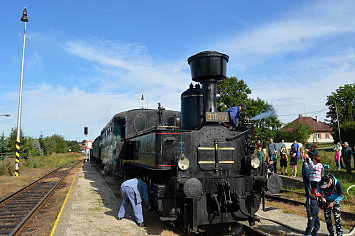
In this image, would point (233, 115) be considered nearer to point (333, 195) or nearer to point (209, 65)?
point (209, 65)

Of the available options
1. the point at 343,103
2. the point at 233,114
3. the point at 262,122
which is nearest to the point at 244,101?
the point at 262,122

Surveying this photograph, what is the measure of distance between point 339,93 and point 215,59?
4550 centimetres

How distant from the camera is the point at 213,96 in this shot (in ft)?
20.0

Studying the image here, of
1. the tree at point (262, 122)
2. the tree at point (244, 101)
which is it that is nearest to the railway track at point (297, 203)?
the tree at point (244, 101)

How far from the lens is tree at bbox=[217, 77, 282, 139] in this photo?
104ft

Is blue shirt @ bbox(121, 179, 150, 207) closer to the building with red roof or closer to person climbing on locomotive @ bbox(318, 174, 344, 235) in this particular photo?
person climbing on locomotive @ bbox(318, 174, 344, 235)

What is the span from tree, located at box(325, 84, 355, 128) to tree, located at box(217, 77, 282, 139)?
13.9 meters

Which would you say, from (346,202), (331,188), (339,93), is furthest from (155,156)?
(339,93)

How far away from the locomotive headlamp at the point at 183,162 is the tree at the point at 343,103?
4369cm

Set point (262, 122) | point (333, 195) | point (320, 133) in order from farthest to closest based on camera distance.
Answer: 1. point (320, 133)
2. point (262, 122)
3. point (333, 195)

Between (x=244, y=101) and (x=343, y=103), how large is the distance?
21.7 m

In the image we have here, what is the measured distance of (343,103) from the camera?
43906 mm

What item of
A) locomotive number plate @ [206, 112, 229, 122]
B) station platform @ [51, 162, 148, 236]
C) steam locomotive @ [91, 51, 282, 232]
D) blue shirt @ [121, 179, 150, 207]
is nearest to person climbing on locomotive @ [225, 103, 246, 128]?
steam locomotive @ [91, 51, 282, 232]

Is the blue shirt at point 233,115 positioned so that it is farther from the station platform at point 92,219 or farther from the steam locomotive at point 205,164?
the station platform at point 92,219
